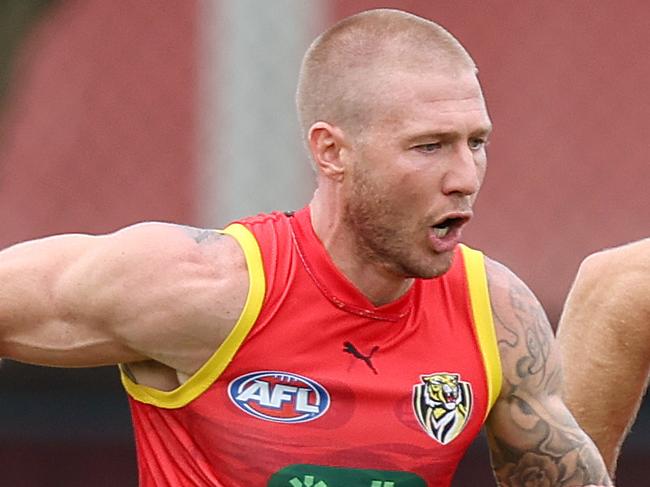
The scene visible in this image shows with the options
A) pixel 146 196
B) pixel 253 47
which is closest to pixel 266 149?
pixel 253 47

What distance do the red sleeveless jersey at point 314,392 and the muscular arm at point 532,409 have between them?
0.05 metres

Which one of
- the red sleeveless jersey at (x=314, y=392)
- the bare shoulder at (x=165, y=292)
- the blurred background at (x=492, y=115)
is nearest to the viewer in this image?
the bare shoulder at (x=165, y=292)

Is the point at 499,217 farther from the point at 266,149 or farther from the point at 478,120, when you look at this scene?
the point at 478,120

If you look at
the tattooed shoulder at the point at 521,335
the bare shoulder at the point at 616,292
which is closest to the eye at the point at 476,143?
the tattooed shoulder at the point at 521,335

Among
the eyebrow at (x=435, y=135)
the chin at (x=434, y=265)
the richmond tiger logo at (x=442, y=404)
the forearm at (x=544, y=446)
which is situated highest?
the eyebrow at (x=435, y=135)

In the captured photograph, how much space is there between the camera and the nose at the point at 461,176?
4.94m

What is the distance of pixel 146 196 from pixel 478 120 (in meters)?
7.25

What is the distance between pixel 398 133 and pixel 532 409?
777 millimetres

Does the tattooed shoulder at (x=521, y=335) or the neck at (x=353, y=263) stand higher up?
the neck at (x=353, y=263)

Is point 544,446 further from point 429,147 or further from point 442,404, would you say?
point 429,147

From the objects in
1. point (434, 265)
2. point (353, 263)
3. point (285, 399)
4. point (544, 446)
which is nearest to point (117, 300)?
point (285, 399)

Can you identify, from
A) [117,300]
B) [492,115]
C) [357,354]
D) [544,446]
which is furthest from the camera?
[492,115]

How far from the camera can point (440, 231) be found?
5012 mm

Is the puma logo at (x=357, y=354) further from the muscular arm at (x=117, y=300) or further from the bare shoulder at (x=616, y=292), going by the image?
the bare shoulder at (x=616, y=292)
